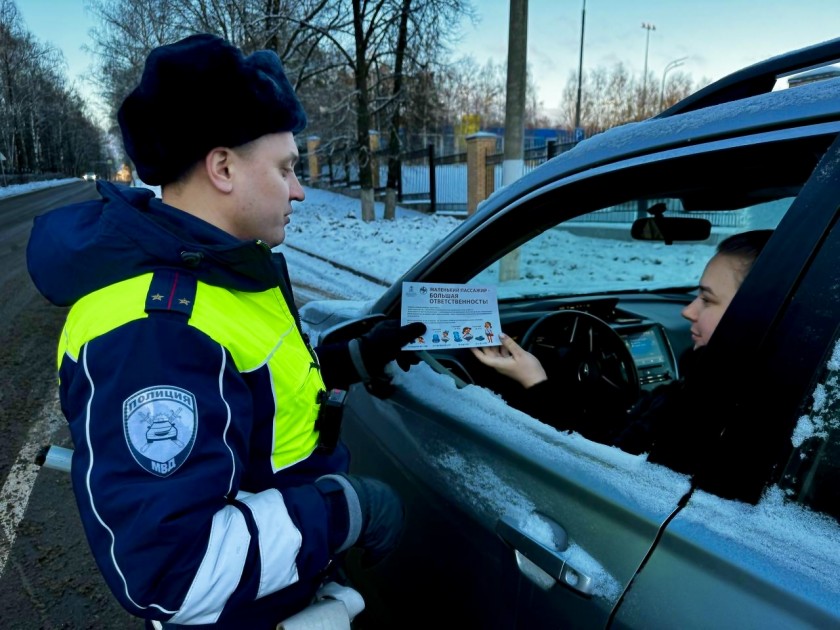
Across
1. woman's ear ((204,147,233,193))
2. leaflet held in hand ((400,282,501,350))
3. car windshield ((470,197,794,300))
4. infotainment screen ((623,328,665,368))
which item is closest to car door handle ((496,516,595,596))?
leaflet held in hand ((400,282,501,350))

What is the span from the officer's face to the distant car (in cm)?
56

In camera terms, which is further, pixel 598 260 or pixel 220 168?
pixel 598 260

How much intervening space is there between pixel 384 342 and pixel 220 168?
0.64 metres

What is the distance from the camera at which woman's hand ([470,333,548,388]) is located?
1758mm

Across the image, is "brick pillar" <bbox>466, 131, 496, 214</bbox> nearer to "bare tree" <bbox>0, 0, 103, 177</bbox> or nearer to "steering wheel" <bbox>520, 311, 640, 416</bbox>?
"steering wheel" <bbox>520, 311, 640, 416</bbox>

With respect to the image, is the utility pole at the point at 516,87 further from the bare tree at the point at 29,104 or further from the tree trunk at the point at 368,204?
the bare tree at the point at 29,104

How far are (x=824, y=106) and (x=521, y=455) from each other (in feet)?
2.67

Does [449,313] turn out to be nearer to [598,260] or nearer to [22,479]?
[22,479]

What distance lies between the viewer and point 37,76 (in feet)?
188

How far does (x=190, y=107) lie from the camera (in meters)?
1.09

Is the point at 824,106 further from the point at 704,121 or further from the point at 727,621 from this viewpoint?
the point at 727,621

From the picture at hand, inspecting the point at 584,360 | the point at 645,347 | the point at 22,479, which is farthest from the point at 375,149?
the point at 584,360

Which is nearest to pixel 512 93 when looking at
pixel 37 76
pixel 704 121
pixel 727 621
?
pixel 704 121

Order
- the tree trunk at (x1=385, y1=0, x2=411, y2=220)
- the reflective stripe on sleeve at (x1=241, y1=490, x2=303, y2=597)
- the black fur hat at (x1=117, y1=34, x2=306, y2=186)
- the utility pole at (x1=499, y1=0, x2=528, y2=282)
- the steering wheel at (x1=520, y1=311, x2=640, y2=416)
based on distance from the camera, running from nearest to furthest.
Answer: the reflective stripe on sleeve at (x1=241, y1=490, x2=303, y2=597)
the black fur hat at (x1=117, y1=34, x2=306, y2=186)
the steering wheel at (x1=520, y1=311, x2=640, y2=416)
the utility pole at (x1=499, y1=0, x2=528, y2=282)
the tree trunk at (x1=385, y1=0, x2=411, y2=220)
